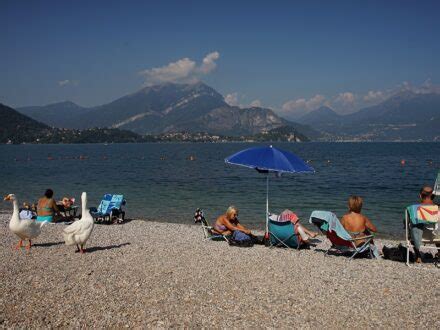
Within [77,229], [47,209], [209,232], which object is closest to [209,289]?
[77,229]

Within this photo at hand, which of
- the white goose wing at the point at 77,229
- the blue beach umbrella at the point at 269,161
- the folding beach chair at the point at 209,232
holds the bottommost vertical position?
the folding beach chair at the point at 209,232

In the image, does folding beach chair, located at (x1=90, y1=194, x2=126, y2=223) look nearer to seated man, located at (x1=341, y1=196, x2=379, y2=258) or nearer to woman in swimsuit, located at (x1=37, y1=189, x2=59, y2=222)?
woman in swimsuit, located at (x1=37, y1=189, x2=59, y2=222)

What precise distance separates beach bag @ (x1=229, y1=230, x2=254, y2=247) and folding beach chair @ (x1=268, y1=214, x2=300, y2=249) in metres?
0.62

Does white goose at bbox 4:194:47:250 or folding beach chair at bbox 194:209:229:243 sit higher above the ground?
white goose at bbox 4:194:47:250

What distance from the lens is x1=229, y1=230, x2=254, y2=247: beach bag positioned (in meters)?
11.8

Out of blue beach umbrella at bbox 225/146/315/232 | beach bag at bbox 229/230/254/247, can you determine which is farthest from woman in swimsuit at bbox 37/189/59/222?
blue beach umbrella at bbox 225/146/315/232

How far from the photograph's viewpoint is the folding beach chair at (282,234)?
11469 millimetres

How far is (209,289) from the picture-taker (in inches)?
307

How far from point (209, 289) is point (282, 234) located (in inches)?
169

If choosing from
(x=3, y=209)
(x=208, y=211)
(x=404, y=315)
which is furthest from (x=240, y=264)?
(x=3, y=209)

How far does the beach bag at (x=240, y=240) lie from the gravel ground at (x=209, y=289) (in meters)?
0.33

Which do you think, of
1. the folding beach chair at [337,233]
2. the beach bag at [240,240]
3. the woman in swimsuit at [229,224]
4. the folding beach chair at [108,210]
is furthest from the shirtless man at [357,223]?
the folding beach chair at [108,210]

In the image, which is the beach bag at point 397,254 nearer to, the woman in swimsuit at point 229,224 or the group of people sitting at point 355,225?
the group of people sitting at point 355,225

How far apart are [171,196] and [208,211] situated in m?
6.56
